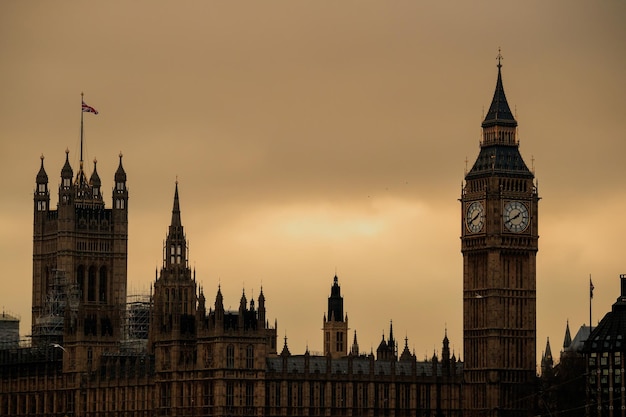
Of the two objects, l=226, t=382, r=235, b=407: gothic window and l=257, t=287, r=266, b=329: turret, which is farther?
l=257, t=287, r=266, b=329: turret

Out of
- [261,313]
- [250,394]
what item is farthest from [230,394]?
[261,313]

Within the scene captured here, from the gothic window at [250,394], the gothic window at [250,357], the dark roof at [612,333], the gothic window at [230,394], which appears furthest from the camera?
the gothic window at [250,394]

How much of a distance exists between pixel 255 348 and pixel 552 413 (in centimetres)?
2384

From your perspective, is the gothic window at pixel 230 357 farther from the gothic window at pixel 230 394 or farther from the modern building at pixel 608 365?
the modern building at pixel 608 365

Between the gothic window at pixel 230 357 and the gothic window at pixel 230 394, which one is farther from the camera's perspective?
the gothic window at pixel 230 357

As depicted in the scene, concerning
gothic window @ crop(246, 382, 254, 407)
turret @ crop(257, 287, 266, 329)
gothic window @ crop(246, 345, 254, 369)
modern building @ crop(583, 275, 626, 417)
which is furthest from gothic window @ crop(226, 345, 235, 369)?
modern building @ crop(583, 275, 626, 417)

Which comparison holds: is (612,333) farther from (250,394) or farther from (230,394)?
(230,394)

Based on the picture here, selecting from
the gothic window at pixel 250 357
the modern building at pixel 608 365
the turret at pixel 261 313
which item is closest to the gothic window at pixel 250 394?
the gothic window at pixel 250 357

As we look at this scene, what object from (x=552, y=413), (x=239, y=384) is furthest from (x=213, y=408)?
(x=552, y=413)

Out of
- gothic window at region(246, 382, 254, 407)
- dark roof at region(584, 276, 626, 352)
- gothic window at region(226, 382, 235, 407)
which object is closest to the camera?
dark roof at region(584, 276, 626, 352)

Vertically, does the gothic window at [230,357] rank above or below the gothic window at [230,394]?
above

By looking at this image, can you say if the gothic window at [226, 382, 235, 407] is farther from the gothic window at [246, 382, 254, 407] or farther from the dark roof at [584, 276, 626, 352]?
the dark roof at [584, 276, 626, 352]

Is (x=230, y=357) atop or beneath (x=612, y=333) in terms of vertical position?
beneath

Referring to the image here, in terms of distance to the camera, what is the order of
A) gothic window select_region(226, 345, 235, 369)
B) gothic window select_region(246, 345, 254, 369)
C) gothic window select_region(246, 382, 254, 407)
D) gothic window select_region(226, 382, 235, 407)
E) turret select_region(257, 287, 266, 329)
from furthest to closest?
gothic window select_region(246, 382, 254, 407) < gothic window select_region(246, 345, 254, 369) < turret select_region(257, 287, 266, 329) < gothic window select_region(226, 345, 235, 369) < gothic window select_region(226, 382, 235, 407)
